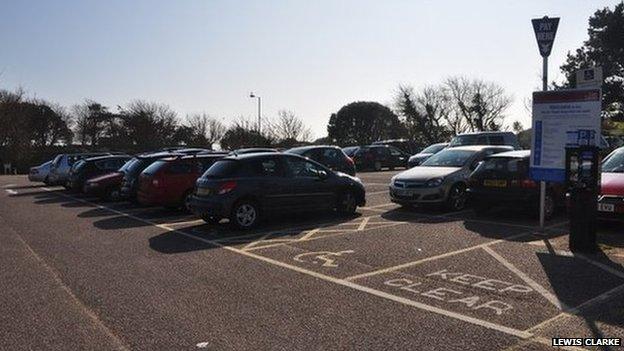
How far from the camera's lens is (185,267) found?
8.27 metres

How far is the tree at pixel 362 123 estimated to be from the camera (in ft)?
272

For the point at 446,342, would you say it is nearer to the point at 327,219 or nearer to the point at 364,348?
the point at 364,348

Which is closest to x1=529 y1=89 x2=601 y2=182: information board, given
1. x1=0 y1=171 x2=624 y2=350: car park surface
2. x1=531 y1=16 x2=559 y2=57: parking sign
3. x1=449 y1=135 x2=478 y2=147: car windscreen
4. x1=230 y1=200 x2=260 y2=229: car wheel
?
x1=531 y1=16 x2=559 y2=57: parking sign

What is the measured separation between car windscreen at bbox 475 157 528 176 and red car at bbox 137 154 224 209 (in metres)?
7.09

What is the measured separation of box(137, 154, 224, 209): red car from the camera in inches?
566

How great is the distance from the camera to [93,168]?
21.4 metres

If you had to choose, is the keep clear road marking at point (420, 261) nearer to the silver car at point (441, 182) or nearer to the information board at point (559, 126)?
the information board at point (559, 126)

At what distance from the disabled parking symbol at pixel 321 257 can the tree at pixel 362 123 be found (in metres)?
72.2

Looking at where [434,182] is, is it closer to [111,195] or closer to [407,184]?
[407,184]

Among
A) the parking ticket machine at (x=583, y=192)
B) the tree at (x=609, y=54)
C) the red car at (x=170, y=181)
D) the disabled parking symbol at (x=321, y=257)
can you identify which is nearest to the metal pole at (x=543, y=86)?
the parking ticket machine at (x=583, y=192)

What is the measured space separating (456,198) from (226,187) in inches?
213

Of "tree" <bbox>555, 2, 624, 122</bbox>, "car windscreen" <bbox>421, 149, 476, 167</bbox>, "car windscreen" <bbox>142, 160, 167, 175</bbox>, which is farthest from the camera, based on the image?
"tree" <bbox>555, 2, 624, 122</bbox>

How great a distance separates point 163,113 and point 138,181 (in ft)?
167

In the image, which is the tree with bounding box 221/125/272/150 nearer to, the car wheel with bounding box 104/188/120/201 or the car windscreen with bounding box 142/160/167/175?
the car wheel with bounding box 104/188/120/201
